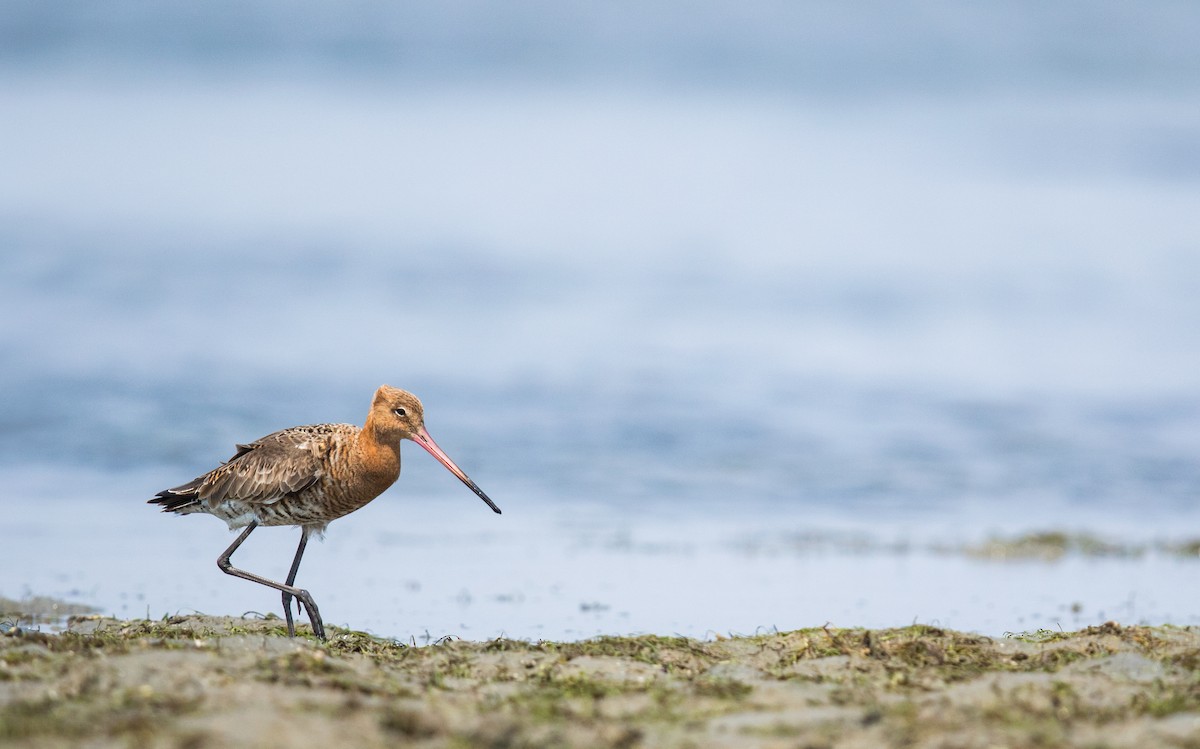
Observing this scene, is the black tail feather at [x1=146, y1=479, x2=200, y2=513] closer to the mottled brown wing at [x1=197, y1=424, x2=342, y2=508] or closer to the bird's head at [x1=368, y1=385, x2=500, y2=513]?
the mottled brown wing at [x1=197, y1=424, x2=342, y2=508]

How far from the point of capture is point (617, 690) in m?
4.87

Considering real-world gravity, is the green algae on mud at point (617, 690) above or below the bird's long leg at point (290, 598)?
below

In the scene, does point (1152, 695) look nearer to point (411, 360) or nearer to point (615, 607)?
point (615, 607)

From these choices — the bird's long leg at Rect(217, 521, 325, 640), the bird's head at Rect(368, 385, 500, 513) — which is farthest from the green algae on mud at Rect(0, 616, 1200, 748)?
the bird's head at Rect(368, 385, 500, 513)

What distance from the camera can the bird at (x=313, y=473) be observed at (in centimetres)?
704

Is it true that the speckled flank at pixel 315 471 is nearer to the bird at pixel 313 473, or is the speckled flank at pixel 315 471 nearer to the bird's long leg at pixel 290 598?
the bird at pixel 313 473

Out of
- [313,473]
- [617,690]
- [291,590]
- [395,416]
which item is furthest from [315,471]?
[617,690]

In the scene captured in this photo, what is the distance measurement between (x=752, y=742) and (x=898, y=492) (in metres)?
8.98

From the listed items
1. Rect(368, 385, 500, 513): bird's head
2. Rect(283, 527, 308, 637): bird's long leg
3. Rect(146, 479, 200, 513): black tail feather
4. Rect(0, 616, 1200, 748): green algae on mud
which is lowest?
Rect(0, 616, 1200, 748): green algae on mud

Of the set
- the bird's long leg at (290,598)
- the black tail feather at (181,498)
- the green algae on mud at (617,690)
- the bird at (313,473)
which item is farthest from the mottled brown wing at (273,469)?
the green algae on mud at (617,690)

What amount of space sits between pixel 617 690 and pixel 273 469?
2811 mm

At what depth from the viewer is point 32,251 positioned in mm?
26109

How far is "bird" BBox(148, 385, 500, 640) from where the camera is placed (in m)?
7.04

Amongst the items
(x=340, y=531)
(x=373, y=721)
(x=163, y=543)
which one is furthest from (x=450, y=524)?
(x=373, y=721)
